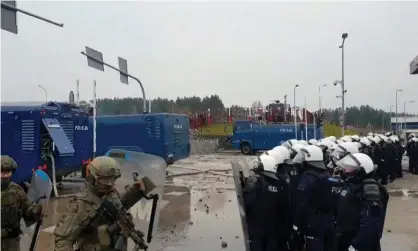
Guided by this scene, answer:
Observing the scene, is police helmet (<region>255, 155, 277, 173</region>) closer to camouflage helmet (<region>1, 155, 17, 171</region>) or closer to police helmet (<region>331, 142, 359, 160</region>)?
police helmet (<region>331, 142, 359, 160</region>)

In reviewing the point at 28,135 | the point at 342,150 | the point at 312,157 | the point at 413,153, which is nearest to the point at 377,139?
the point at 413,153

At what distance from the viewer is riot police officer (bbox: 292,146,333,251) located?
244 inches

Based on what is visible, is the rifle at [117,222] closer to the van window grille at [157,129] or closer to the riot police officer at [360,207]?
the riot police officer at [360,207]

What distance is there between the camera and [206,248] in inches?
306

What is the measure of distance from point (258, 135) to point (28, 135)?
886 inches

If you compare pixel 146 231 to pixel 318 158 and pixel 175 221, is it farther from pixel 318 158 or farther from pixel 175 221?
pixel 175 221

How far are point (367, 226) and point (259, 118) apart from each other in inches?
1243

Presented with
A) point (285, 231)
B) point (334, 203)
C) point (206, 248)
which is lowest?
point (206, 248)

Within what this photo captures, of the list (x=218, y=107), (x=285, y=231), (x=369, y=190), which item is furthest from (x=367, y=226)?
(x=218, y=107)

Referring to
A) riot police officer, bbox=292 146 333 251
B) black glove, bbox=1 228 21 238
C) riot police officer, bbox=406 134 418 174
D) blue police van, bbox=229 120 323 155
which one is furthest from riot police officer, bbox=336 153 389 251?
blue police van, bbox=229 120 323 155

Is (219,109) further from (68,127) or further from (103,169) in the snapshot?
(103,169)

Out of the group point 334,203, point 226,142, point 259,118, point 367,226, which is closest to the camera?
point 367,226

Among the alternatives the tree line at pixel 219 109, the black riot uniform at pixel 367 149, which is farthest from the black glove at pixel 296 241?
the tree line at pixel 219 109

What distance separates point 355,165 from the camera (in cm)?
550
